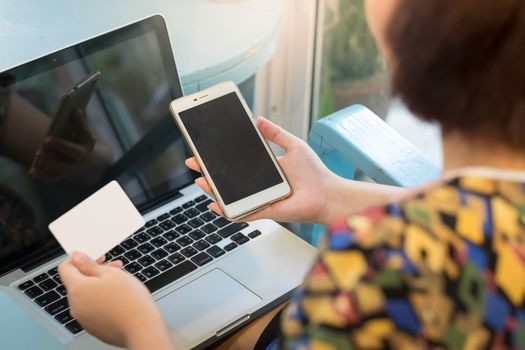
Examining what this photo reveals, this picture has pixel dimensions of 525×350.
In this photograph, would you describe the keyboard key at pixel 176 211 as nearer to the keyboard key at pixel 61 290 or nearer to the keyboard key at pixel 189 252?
the keyboard key at pixel 189 252

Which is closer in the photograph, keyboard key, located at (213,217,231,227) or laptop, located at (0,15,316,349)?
laptop, located at (0,15,316,349)

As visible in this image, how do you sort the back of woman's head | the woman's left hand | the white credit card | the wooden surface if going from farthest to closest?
1. the wooden surface
2. the white credit card
3. the woman's left hand
4. the back of woman's head

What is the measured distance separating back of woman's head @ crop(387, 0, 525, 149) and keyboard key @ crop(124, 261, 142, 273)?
440 mm

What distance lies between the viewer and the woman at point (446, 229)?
15.0 inches

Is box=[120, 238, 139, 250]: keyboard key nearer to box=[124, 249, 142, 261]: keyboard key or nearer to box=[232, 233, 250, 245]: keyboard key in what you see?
box=[124, 249, 142, 261]: keyboard key

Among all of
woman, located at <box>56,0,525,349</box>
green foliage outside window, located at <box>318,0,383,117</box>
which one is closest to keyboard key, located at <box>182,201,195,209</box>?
woman, located at <box>56,0,525,349</box>

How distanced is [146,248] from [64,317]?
0.12 metres

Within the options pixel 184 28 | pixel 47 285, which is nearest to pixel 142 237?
pixel 47 285

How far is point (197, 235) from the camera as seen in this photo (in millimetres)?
824

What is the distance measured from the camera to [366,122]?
859 mm

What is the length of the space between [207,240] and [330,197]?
0.17 metres

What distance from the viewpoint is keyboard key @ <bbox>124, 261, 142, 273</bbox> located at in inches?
30.6

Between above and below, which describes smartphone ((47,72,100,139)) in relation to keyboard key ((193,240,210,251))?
above

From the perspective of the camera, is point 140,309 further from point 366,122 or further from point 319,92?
point 319,92
